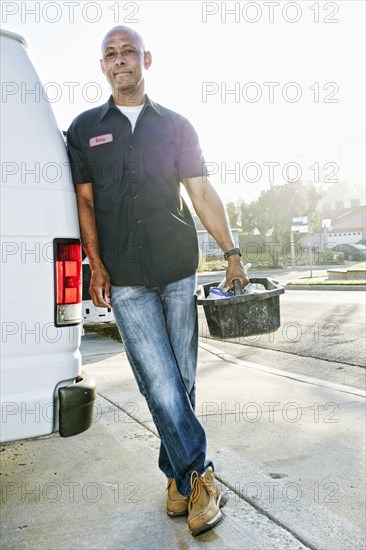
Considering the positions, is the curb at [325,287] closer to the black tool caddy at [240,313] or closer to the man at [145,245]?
the black tool caddy at [240,313]

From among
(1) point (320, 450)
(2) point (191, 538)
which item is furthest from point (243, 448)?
(2) point (191, 538)

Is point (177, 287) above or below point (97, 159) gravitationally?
below

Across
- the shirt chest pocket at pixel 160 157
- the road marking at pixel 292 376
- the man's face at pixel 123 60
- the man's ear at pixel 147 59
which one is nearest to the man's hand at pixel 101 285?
the shirt chest pocket at pixel 160 157

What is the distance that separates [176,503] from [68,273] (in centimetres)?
114

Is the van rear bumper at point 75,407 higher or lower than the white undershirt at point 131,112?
lower

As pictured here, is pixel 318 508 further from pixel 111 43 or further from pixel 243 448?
pixel 111 43

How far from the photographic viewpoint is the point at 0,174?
7.72ft

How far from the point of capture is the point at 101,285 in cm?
272

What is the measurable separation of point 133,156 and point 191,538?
165 centimetres

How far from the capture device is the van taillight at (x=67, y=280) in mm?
2498

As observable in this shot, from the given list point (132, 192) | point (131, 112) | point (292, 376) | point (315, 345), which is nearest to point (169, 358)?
point (132, 192)

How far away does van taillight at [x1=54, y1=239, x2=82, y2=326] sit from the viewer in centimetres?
250

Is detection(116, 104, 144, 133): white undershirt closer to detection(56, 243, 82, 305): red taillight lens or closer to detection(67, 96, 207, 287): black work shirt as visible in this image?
detection(67, 96, 207, 287): black work shirt

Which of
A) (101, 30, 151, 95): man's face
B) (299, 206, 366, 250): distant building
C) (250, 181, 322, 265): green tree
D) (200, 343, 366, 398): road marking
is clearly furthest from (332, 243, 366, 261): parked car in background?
(101, 30, 151, 95): man's face
